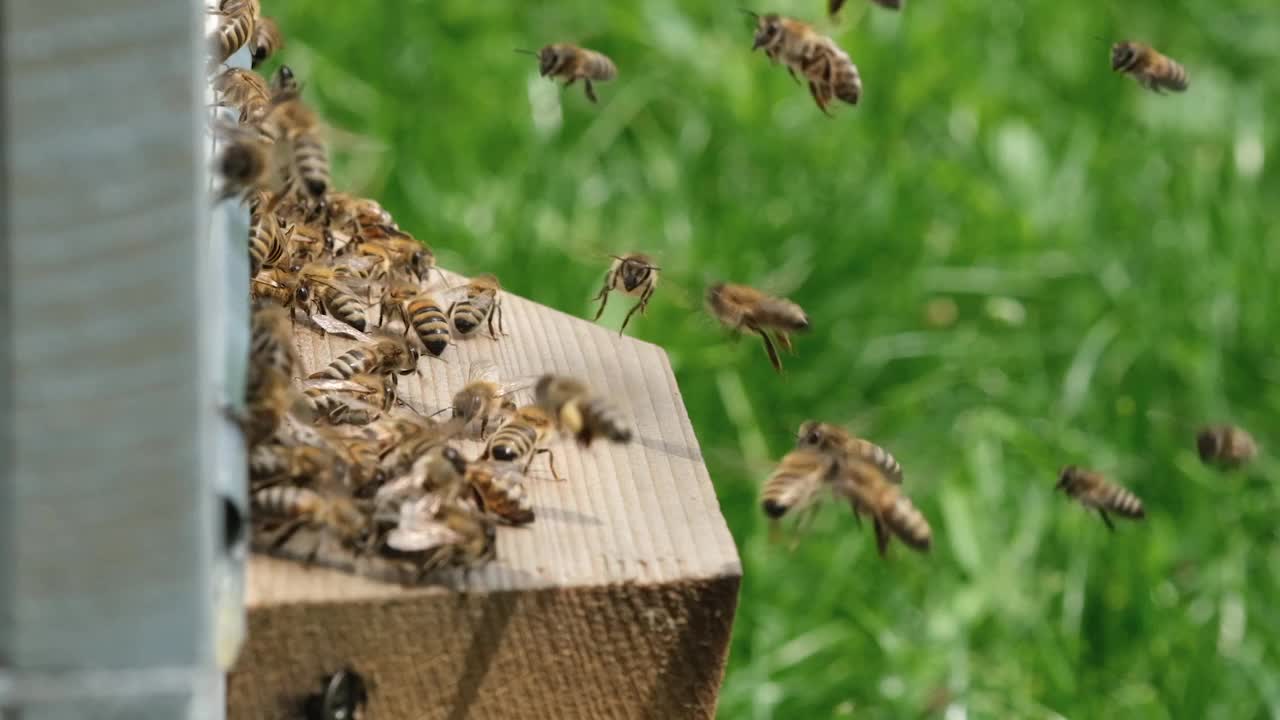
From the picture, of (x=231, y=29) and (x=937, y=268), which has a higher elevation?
(x=231, y=29)

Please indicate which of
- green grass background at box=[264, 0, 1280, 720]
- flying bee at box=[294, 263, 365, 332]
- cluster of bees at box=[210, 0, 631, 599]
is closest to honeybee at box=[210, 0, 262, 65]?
cluster of bees at box=[210, 0, 631, 599]

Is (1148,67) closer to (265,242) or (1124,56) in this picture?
(1124,56)

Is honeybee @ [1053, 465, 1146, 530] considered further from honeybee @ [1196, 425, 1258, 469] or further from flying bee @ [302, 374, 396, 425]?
flying bee @ [302, 374, 396, 425]

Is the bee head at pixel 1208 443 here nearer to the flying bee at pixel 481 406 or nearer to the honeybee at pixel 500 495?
the flying bee at pixel 481 406

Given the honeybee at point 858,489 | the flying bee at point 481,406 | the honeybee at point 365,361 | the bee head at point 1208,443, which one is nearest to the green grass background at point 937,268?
the bee head at point 1208,443

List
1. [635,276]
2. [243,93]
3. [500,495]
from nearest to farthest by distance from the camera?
[500,495] < [243,93] < [635,276]

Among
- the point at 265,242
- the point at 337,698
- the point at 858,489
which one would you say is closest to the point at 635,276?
the point at 858,489

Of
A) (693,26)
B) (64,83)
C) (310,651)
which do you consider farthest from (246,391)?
(693,26)
